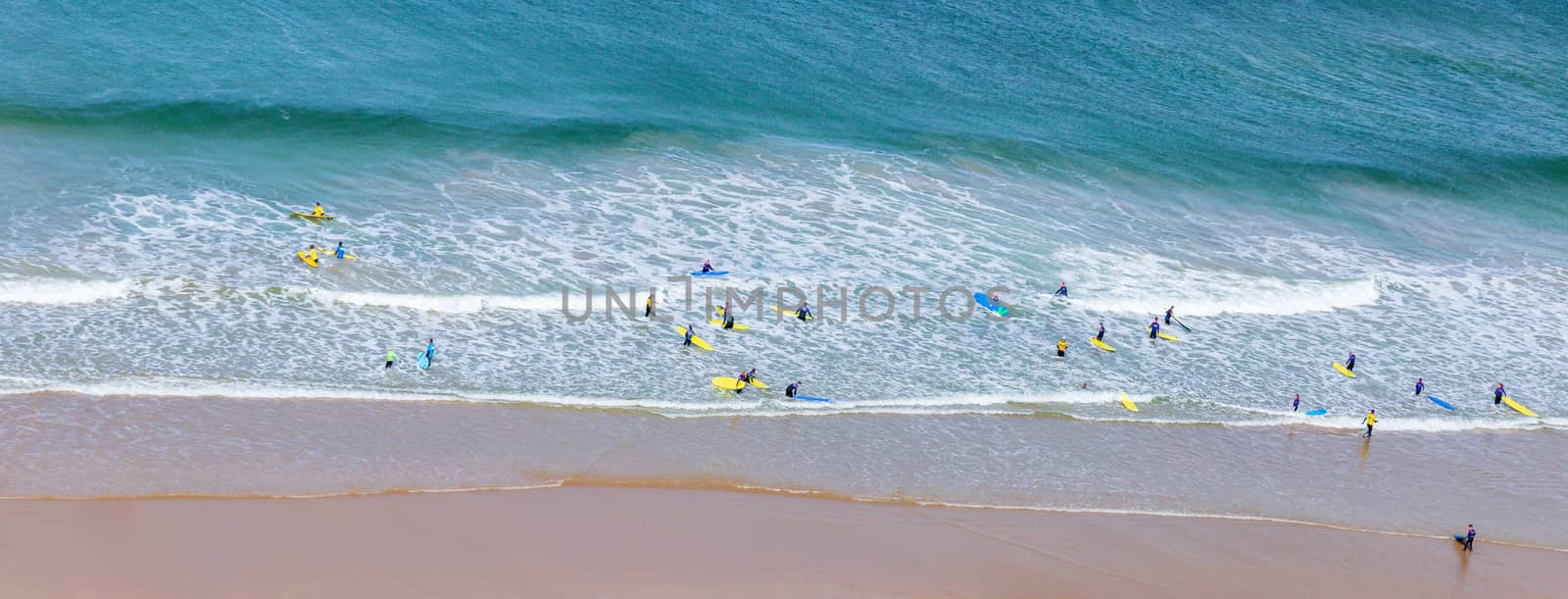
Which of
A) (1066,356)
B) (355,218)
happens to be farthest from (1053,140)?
(355,218)

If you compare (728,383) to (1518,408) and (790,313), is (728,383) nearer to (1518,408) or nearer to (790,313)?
(790,313)

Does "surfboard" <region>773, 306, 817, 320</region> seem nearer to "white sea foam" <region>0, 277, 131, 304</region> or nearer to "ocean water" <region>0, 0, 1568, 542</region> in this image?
"ocean water" <region>0, 0, 1568, 542</region>

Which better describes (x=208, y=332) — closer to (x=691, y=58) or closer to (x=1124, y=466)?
(x=1124, y=466)

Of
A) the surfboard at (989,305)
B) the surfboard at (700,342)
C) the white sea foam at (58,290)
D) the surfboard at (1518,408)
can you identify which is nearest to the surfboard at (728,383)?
the surfboard at (700,342)

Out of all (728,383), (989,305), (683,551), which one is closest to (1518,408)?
(989,305)

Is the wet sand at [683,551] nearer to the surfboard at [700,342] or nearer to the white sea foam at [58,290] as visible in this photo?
the surfboard at [700,342]

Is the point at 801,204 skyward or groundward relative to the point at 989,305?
skyward

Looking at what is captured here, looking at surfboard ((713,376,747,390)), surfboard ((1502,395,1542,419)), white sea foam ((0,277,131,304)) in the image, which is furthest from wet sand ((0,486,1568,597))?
white sea foam ((0,277,131,304))
